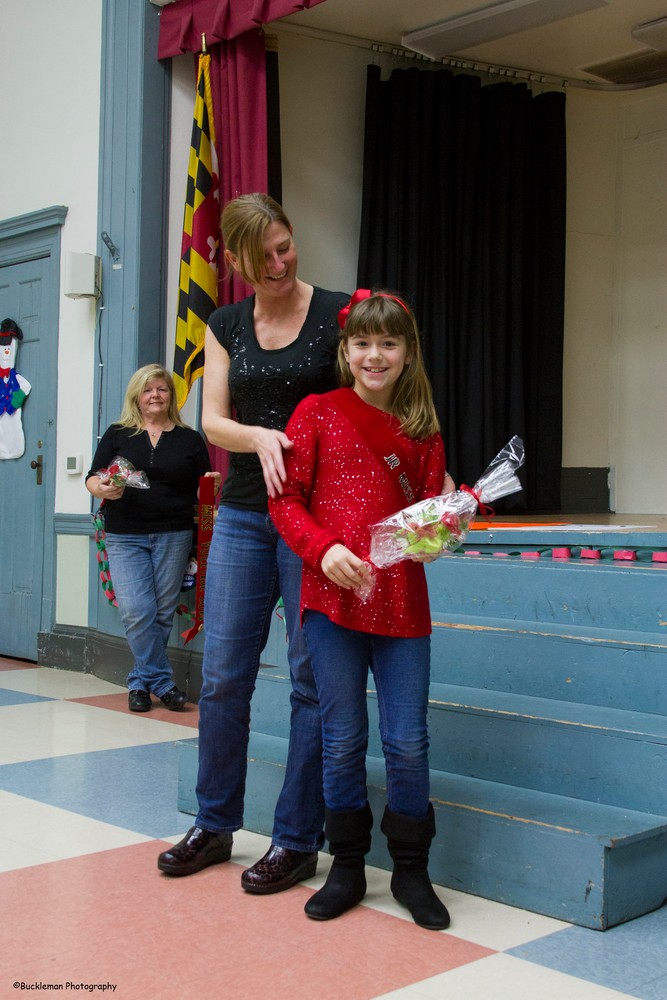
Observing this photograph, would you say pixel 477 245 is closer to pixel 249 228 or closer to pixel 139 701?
pixel 139 701

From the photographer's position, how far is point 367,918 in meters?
2.24

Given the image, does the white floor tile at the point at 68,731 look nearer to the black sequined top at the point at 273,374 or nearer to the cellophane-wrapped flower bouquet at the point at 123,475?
the cellophane-wrapped flower bouquet at the point at 123,475

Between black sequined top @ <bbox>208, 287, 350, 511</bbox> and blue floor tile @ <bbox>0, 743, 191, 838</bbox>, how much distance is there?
3.34ft

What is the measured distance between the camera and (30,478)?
19.7 feet

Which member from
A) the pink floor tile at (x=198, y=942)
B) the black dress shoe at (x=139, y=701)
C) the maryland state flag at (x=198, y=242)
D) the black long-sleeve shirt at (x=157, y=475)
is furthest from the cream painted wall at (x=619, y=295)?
the pink floor tile at (x=198, y=942)

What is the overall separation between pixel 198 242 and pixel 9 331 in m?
1.64

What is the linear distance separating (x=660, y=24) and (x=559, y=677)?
3.89m

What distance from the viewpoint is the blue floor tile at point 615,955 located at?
6.33 feet

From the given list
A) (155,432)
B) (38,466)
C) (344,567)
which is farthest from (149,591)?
(344,567)

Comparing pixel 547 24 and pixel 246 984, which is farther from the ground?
pixel 547 24

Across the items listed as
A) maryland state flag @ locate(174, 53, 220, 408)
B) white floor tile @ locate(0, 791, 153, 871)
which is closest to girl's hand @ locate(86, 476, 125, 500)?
maryland state flag @ locate(174, 53, 220, 408)

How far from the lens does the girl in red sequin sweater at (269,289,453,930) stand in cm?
221

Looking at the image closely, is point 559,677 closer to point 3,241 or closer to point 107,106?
point 107,106

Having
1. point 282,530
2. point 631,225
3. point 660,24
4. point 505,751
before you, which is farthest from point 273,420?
point 631,225
